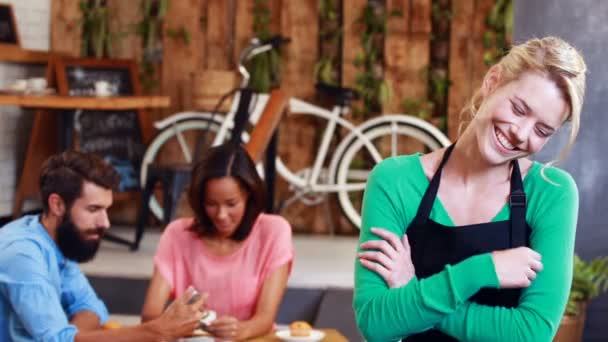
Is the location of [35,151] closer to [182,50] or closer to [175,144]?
[175,144]

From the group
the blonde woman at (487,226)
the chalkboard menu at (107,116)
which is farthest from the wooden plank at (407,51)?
the blonde woman at (487,226)

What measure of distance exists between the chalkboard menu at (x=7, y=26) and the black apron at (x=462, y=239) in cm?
511

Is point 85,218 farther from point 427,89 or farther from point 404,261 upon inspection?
point 427,89

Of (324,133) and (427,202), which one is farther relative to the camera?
(324,133)

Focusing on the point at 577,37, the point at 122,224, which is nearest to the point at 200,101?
the point at 122,224

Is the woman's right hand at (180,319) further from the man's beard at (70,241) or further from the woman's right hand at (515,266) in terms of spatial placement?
the woman's right hand at (515,266)

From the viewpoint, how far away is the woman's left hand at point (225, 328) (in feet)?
9.47

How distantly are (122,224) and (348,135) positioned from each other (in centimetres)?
178

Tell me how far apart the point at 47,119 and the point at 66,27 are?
797 millimetres

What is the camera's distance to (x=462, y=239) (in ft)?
5.63

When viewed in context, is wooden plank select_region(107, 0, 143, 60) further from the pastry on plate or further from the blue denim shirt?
the pastry on plate

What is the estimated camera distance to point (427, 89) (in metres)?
6.61

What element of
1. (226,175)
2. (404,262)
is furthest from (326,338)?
(404,262)

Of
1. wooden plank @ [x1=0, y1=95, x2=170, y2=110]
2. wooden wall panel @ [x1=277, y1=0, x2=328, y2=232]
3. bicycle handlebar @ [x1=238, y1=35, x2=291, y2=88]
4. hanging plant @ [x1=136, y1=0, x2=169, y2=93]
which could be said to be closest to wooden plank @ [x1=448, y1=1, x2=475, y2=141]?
wooden wall panel @ [x1=277, y1=0, x2=328, y2=232]
